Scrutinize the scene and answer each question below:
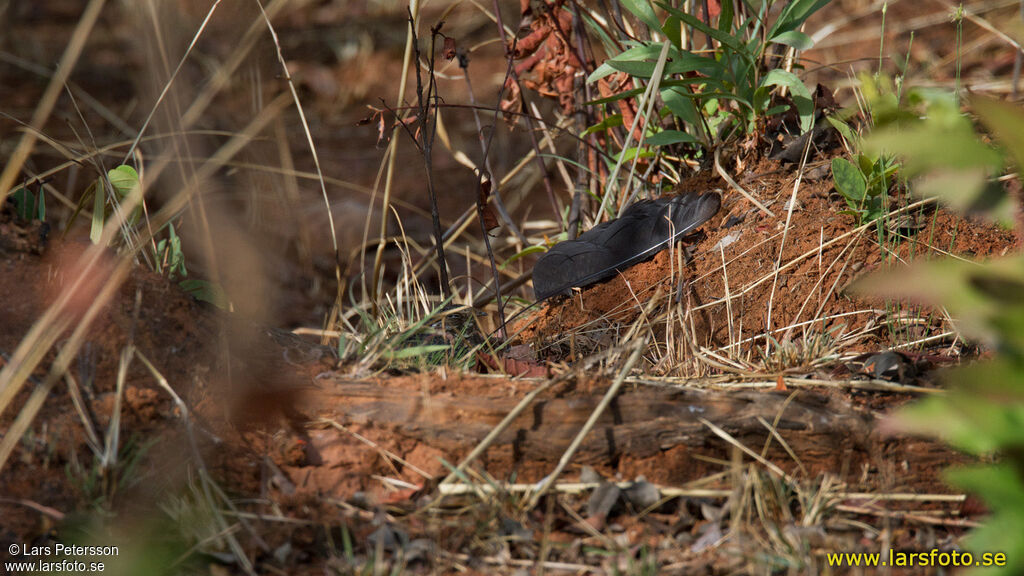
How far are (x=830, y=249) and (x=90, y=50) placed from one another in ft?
17.0

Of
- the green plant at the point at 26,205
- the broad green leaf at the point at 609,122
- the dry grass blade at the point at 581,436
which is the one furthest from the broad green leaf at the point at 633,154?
the green plant at the point at 26,205

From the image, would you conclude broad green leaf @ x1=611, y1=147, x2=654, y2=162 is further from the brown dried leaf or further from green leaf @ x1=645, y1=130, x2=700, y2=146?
the brown dried leaf

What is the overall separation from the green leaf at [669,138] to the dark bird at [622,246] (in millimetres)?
142

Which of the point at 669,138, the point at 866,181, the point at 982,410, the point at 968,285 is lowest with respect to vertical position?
the point at 982,410

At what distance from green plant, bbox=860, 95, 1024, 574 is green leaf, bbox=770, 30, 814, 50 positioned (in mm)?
939

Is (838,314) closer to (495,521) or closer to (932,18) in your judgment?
(495,521)

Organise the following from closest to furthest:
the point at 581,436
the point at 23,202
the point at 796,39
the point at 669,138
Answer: the point at 581,436 → the point at 23,202 → the point at 796,39 → the point at 669,138

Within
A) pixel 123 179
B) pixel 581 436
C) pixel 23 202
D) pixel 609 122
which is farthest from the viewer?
pixel 609 122

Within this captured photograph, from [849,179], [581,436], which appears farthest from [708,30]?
[581,436]

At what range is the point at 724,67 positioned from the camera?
1.83 meters

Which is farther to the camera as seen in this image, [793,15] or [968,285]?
[793,15]

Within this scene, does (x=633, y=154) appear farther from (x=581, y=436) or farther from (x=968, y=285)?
(x=968, y=285)

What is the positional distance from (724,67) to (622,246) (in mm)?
485

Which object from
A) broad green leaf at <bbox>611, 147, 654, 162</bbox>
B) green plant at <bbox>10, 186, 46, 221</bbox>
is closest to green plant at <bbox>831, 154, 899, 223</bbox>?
broad green leaf at <bbox>611, 147, 654, 162</bbox>
